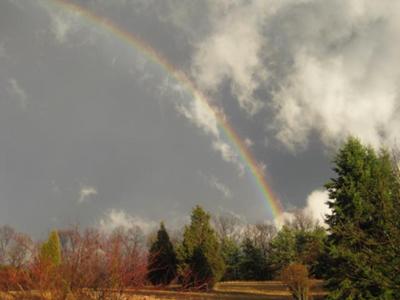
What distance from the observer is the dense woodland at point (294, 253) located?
6.57 metres

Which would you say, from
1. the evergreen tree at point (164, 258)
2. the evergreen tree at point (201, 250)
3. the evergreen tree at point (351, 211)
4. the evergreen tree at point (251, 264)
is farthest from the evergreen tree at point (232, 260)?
the evergreen tree at point (351, 211)

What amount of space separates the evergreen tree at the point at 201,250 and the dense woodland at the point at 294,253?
8 cm

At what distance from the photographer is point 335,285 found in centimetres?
1883

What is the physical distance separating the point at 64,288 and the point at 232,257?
5044cm

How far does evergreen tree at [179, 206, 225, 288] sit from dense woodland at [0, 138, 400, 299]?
8 cm

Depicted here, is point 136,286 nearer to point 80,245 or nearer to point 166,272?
point 80,245

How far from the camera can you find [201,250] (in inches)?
1335

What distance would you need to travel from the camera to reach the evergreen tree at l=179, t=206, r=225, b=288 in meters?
33.3

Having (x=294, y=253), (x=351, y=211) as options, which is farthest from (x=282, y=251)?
(x=351, y=211)

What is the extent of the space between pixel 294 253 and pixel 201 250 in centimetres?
2185

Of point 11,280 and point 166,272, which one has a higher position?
point 166,272

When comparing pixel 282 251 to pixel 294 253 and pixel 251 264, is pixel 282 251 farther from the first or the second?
pixel 251 264

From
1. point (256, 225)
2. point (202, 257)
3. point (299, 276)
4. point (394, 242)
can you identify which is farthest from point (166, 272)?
point (256, 225)

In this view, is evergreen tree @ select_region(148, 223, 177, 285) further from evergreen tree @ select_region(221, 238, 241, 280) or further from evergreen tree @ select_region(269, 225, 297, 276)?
evergreen tree @ select_region(269, 225, 297, 276)
